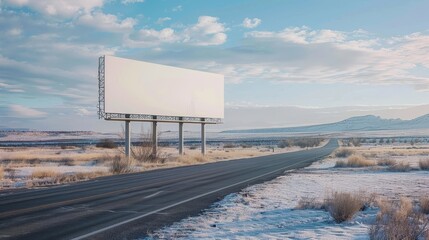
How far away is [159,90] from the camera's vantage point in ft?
153

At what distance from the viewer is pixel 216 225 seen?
10875 millimetres

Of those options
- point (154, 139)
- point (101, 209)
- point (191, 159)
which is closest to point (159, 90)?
point (154, 139)

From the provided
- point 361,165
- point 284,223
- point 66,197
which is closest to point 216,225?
point 284,223

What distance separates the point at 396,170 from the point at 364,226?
65.9 ft

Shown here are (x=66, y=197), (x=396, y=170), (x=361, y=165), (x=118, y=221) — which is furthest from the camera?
(x=361, y=165)

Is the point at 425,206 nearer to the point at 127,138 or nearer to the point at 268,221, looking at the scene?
the point at 268,221

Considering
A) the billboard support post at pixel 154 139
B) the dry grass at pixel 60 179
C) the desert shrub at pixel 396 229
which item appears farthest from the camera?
the billboard support post at pixel 154 139

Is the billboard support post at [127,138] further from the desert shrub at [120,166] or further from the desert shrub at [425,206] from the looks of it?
the desert shrub at [425,206]

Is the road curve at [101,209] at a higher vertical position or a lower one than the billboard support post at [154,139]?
lower

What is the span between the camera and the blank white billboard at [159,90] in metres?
40.2

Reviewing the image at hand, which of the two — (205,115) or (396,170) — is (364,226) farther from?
(205,115)

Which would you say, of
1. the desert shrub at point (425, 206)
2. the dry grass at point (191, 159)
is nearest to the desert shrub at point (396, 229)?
the desert shrub at point (425, 206)

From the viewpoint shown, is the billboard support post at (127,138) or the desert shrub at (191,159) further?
the desert shrub at (191,159)

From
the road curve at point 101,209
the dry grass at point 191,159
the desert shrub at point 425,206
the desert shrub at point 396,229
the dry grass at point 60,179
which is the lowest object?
the dry grass at point 191,159
